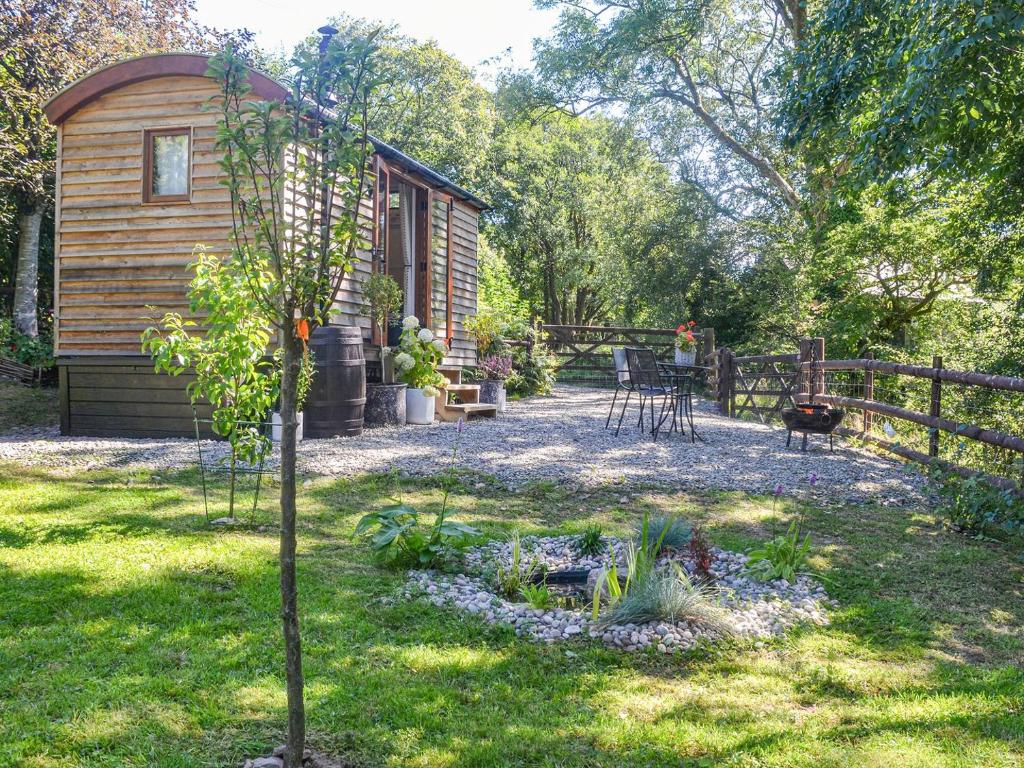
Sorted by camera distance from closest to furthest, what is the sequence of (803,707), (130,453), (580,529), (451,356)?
(803,707) < (580,529) < (130,453) < (451,356)

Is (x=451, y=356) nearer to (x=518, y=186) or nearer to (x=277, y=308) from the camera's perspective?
(x=277, y=308)

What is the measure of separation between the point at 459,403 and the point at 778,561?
7.19 meters

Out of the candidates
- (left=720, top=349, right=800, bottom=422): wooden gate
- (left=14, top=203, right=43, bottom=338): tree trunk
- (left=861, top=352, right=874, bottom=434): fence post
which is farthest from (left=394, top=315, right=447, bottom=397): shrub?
(left=14, top=203, right=43, bottom=338): tree trunk

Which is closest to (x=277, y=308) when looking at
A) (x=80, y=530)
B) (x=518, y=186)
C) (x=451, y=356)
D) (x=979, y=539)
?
(x=80, y=530)

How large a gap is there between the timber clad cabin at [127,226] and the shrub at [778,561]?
18.5 feet

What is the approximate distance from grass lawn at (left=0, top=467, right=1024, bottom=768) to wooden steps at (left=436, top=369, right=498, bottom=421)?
5882 millimetres

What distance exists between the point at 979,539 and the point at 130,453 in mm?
6202

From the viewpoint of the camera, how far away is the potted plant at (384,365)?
8664 millimetres

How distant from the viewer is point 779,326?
54.3 feet

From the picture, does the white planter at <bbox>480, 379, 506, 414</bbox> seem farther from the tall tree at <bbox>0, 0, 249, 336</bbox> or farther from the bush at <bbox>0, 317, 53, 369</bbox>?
the tall tree at <bbox>0, 0, 249, 336</bbox>

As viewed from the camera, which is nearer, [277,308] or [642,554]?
[277,308]

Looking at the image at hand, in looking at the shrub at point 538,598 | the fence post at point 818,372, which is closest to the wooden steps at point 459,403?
the fence post at point 818,372

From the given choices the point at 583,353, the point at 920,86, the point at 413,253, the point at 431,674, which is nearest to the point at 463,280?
the point at 413,253

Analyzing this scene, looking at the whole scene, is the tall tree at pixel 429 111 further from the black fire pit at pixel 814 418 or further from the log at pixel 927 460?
the black fire pit at pixel 814 418
